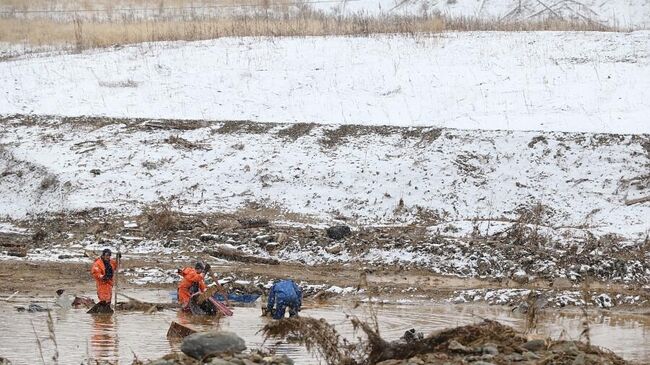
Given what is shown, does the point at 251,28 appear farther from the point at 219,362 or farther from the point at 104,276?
the point at 219,362

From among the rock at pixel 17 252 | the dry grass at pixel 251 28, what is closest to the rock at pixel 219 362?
the rock at pixel 17 252

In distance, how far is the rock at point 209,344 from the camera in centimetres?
1065

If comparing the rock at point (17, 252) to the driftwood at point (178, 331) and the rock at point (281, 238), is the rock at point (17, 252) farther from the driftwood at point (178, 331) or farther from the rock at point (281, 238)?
the driftwood at point (178, 331)

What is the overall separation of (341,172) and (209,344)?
12124 mm

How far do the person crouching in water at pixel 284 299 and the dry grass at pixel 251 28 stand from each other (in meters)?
17.2

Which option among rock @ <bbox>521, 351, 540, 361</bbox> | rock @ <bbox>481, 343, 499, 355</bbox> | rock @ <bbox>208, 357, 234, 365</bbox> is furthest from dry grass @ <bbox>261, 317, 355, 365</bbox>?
rock @ <bbox>521, 351, 540, 361</bbox>

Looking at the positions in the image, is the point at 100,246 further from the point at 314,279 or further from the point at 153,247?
the point at 314,279

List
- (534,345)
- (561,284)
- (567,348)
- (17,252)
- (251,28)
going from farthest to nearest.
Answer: (251,28) → (17,252) → (561,284) → (534,345) → (567,348)

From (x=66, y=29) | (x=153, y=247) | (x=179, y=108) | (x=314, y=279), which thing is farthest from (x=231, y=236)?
(x=66, y=29)

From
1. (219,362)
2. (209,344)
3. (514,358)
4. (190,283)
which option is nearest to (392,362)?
(514,358)

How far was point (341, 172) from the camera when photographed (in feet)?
74.2

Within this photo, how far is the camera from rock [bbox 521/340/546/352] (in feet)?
34.2

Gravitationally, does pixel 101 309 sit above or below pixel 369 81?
below

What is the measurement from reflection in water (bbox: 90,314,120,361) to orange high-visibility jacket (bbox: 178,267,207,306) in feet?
3.64
